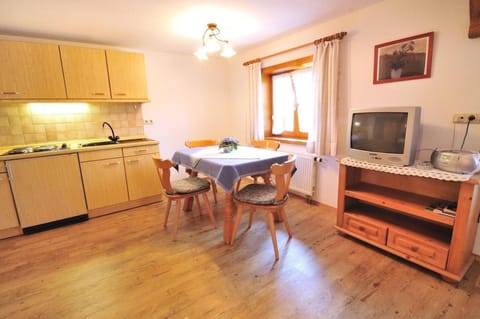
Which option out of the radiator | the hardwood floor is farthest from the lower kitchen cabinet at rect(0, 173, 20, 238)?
the radiator

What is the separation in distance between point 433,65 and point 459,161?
893mm

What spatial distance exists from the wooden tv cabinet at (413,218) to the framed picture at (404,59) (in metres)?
0.92

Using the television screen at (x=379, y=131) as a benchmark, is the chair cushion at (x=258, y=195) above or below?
below

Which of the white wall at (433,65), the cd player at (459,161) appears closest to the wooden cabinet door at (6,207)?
the white wall at (433,65)

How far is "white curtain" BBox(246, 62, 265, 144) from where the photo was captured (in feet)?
11.9

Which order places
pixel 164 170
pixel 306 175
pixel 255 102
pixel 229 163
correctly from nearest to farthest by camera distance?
1. pixel 229 163
2. pixel 164 170
3. pixel 306 175
4. pixel 255 102

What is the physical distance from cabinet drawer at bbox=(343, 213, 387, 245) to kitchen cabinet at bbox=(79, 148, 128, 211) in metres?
2.66

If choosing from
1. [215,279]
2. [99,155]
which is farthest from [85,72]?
[215,279]

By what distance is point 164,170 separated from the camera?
223 centimetres

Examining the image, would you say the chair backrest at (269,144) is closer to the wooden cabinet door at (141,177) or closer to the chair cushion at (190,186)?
the chair cushion at (190,186)

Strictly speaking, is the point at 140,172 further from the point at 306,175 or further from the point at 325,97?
the point at 325,97

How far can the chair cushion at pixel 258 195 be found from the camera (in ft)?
6.69

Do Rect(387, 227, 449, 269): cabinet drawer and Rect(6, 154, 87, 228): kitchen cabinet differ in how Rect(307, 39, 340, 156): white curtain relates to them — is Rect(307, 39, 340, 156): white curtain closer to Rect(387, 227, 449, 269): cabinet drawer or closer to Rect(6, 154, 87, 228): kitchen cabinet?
Rect(387, 227, 449, 269): cabinet drawer

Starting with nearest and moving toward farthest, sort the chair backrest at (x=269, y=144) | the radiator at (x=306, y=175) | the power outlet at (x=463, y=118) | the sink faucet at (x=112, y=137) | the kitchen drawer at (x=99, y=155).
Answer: the power outlet at (x=463, y=118)
the kitchen drawer at (x=99, y=155)
the chair backrest at (x=269, y=144)
the radiator at (x=306, y=175)
the sink faucet at (x=112, y=137)
